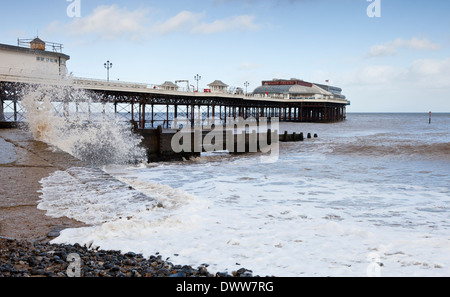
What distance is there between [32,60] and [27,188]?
3042 centimetres

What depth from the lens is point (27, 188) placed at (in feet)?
22.5

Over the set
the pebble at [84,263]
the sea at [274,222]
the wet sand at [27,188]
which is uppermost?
the wet sand at [27,188]

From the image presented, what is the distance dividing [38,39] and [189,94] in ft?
52.0

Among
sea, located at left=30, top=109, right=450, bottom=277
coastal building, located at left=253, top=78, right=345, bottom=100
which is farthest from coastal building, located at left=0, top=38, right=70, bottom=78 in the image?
coastal building, located at left=253, top=78, right=345, bottom=100

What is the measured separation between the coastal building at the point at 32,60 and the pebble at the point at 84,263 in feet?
85.7

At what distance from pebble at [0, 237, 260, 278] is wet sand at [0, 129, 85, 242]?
53cm

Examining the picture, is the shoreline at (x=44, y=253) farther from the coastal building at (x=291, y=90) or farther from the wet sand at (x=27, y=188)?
the coastal building at (x=291, y=90)

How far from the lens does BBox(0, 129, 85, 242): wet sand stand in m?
4.93

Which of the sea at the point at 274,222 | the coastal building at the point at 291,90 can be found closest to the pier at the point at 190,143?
the sea at the point at 274,222

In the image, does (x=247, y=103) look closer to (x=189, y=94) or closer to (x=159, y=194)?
(x=189, y=94)

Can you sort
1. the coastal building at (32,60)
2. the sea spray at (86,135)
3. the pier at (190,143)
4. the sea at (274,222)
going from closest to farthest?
the sea at (274,222), the sea spray at (86,135), the pier at (190,143), the coastal building at (32,60)

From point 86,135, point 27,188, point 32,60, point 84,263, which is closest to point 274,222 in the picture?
point 84,263

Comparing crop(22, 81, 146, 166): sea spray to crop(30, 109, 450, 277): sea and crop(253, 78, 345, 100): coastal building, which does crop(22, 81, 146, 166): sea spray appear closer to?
crop(30, 109, 450, 277): sea

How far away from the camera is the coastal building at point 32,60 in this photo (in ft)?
99.1
